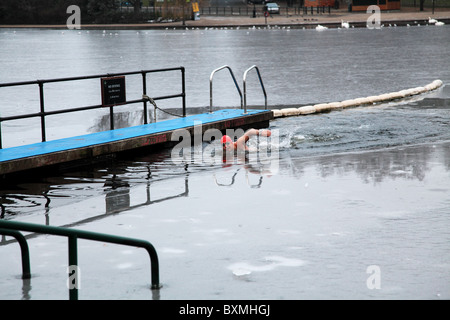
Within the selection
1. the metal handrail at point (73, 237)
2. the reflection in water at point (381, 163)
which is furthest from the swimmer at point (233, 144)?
the metal handrail at point (73, 237)

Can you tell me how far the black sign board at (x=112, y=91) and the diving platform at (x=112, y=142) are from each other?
0.62 meters

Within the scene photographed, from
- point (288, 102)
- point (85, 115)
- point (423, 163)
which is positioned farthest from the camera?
point (288, 102)

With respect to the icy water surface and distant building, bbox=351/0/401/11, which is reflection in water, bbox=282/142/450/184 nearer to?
the icy water surface

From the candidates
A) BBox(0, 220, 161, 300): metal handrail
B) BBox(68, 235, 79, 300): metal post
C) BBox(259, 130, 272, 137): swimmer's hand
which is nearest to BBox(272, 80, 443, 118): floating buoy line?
BBox(259, 130, 272, 137): swimmer's hand

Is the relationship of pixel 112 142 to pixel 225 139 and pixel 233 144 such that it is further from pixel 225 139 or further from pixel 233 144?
pixel 233 144

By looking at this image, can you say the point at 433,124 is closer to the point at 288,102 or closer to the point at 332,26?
the point at 288,102

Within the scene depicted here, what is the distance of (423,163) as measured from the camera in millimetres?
11109

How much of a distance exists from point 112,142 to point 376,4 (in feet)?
271

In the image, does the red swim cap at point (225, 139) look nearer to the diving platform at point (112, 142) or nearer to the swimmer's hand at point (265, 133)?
the diving platform at point (112, 142)

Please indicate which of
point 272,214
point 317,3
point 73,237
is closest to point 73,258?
point 73,237

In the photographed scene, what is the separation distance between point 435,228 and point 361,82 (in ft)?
54.2

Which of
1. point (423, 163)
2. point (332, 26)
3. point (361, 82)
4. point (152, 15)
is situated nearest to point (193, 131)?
point (423, 163)

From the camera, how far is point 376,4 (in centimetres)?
9000

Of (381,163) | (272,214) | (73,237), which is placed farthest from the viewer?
(381,163)
